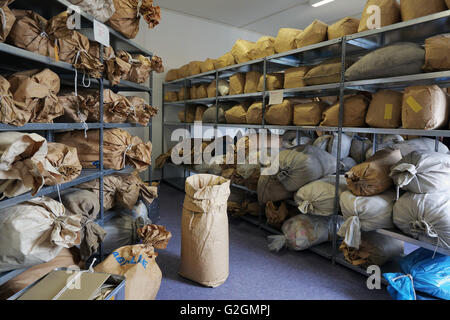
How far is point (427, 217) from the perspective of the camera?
6.36ft

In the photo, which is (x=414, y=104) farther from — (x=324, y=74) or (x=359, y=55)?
(x=359, y=55)

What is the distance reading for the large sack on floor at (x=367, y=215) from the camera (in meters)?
2.21

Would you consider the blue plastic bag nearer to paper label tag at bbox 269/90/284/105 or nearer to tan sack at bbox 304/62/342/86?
tan sack at bbox 304/62/342/86

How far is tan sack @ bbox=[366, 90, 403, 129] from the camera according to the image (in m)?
2.27

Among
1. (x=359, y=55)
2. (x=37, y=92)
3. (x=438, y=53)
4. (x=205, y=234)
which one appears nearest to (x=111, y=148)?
(x=37, y=92)

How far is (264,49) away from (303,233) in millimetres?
2056

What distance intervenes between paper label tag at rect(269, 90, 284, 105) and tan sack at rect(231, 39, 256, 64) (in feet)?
2.17

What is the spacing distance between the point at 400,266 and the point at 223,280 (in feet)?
4.46

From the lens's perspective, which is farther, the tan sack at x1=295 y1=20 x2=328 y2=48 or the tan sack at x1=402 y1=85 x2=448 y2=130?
the tan sack at x1=295 y1=20 x2=328 y2=48

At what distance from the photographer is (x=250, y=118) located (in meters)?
3.65

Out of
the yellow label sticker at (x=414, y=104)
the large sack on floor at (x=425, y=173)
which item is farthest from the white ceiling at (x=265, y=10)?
the large sack on floor at (x=425, y=173)

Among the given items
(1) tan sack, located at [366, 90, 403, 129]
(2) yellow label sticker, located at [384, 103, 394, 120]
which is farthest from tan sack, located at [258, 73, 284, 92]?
(2) yellow label sticker, located at [384, 103, 394, 120]

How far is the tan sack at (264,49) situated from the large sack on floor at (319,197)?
5.21ft

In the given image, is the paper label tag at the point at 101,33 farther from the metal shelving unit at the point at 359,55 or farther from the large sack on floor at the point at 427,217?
the large sack on floor at the point at 427,217
